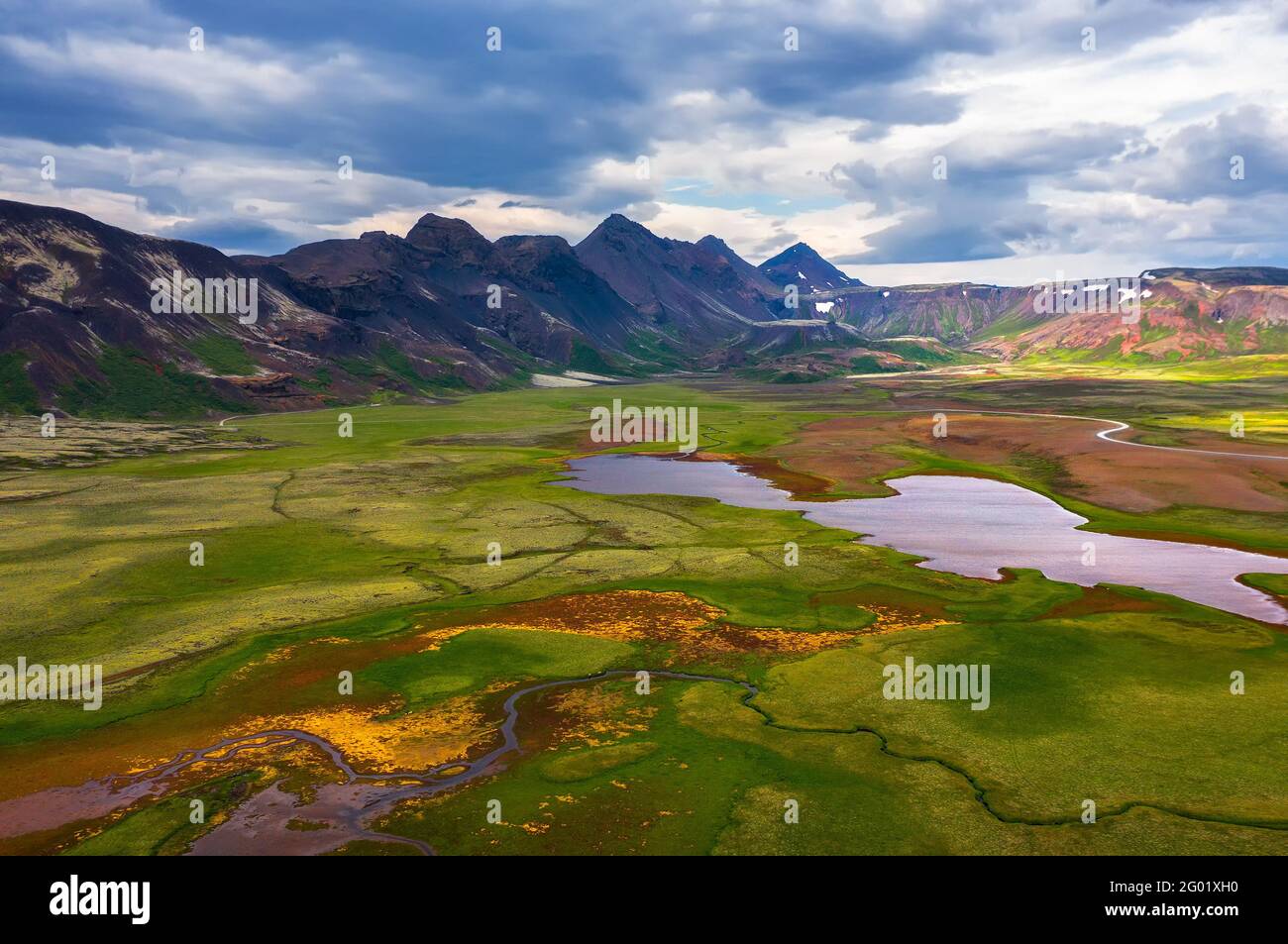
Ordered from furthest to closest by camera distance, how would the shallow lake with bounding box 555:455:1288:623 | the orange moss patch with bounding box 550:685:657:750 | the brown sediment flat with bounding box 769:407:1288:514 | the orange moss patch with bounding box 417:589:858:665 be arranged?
1. the brown sediment flat with bounding box 769:407:1288:514
2. the shallow lake with bounding box 555:455:1288:623
3. the orange moss patch with bounding box 417:589:858:665
4. the orange moss patch with bounding box 550:685:657:750

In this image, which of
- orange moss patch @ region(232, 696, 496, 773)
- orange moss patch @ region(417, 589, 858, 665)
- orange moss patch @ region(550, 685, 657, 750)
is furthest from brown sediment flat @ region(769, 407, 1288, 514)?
orange moss patch @ region(232, 696, 496, 773)

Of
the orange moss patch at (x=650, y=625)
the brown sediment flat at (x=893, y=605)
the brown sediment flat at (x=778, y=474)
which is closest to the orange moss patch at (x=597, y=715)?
the orange moss patch at (x=650, y=625)

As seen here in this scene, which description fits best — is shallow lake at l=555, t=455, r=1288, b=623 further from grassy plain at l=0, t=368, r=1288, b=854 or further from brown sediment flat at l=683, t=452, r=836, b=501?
grassy plain at l=0, t=368, r=1288, b=854

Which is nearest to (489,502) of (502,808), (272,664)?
(272,664)

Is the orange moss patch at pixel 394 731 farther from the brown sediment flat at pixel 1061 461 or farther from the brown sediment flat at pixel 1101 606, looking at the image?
the brown sediment flat at pixel 1061 461

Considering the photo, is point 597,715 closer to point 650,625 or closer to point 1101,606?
point 650,625
